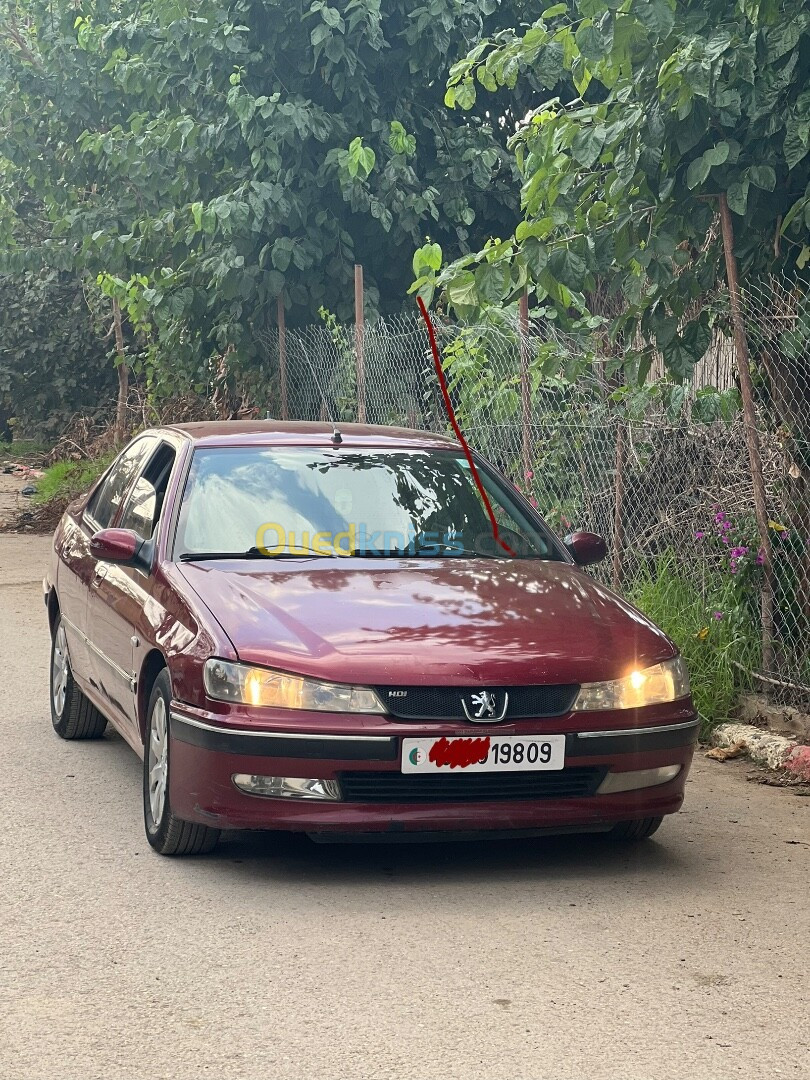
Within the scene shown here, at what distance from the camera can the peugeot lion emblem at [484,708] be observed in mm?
5164

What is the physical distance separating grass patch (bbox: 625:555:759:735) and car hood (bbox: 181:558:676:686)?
6.81 feet

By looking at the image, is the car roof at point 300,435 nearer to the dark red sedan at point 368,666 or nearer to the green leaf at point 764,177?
the dark red sedan at point 368,666

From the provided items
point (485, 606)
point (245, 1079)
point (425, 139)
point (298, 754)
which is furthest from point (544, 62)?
point (245, 1079)

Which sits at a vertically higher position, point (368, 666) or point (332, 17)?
point (332, 17)

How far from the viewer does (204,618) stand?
548 cm

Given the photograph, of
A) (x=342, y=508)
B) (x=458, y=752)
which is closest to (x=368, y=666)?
(x=458, y=752)

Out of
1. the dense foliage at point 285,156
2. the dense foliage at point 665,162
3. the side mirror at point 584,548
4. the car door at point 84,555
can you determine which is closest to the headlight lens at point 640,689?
the side mirror at point 584,548

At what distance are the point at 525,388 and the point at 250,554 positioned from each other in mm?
4201

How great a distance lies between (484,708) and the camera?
5.18 meters

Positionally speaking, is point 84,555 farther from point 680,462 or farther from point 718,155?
point 718,155

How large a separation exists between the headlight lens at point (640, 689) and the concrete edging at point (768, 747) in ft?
5.78

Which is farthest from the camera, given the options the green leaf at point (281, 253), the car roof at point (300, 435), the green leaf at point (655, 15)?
the green leaf at point (281, 253)

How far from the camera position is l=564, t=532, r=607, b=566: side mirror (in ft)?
21.8

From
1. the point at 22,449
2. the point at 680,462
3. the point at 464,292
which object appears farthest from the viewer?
the point at 22,449
